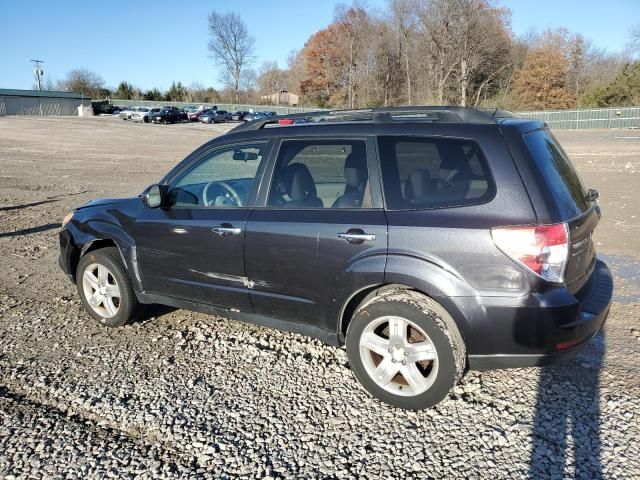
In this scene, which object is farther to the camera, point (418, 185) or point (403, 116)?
point (403, 116)

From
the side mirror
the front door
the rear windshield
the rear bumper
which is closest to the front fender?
the front door

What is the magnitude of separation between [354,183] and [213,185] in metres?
1.47

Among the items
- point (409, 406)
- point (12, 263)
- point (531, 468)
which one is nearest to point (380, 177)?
point (409, 406)

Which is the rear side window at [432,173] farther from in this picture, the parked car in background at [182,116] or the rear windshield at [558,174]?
the parked car in background at [182,116]

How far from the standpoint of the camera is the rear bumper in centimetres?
290

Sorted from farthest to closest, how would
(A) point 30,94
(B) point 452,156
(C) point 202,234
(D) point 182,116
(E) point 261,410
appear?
(A) point 30,94
(D) point 182,116
(C) point 202,234
(E) point 261,410
(B) point 452,156

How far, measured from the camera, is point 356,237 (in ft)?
10.8

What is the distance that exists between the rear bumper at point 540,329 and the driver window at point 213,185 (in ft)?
6.84

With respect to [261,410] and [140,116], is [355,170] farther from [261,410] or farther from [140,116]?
[140,116]

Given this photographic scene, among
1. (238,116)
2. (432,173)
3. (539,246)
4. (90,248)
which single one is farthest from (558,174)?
(238,116)

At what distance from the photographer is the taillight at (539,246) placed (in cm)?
288

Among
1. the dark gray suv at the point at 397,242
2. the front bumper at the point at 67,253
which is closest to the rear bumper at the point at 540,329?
the dark gray suv at the point at 397,242

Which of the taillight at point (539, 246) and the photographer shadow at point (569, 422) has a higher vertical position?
the taillight at point (539, 246)

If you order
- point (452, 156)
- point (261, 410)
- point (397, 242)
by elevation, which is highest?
point (452, 156)
